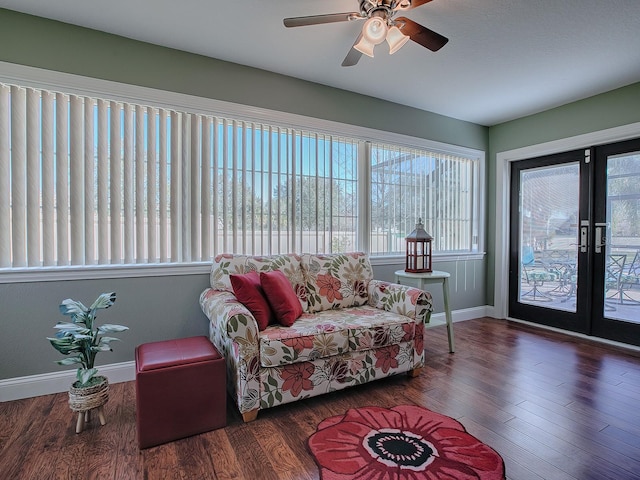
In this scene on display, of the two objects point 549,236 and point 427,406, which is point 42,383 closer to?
point 427,406

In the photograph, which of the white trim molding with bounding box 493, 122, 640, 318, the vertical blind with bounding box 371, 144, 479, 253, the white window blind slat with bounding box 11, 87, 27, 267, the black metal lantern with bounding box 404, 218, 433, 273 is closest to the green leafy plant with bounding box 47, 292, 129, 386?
the white window blind slat with bounding box 11, 87, 27, 267

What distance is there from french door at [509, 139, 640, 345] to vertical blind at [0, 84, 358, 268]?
2.56 meters

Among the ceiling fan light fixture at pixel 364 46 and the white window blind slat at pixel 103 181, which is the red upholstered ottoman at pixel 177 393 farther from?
the ceiling fan light fixture at pixel 364 46

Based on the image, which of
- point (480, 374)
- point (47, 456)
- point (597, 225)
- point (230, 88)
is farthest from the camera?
point (597, 225)

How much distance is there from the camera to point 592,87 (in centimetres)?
317

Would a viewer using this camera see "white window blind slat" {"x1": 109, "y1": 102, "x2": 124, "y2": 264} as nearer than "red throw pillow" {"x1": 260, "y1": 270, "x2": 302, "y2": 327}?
No

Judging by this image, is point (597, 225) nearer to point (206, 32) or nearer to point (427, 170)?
point (427, 170)

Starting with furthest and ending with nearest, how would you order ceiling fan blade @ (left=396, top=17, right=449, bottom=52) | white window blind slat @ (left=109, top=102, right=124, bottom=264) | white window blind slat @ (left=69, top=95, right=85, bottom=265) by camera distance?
white window blind slat @ (left=109, top=102, right=124, bottom=264) → white window blind slat @ (left=69, top=95, right=85, bottom=265) → ceiling fan blade @ (left=396, top=17, right=449, bottom=52)

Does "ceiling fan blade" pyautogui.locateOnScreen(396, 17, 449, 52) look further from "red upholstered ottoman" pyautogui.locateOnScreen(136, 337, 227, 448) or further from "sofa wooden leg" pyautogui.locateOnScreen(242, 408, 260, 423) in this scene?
"sofa wooden leg" pyautogui.locateOnScreen(242, 408, 260, 423)

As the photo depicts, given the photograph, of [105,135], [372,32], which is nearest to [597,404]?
[372,32]

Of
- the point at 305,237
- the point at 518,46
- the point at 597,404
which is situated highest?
the point at 518,46

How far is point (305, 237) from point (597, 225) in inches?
120

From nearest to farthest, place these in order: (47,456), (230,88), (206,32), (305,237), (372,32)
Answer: (47,456)
(372,32)
(206,32)
(230,88)
(305,237)

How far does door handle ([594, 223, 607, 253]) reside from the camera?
3.35m
